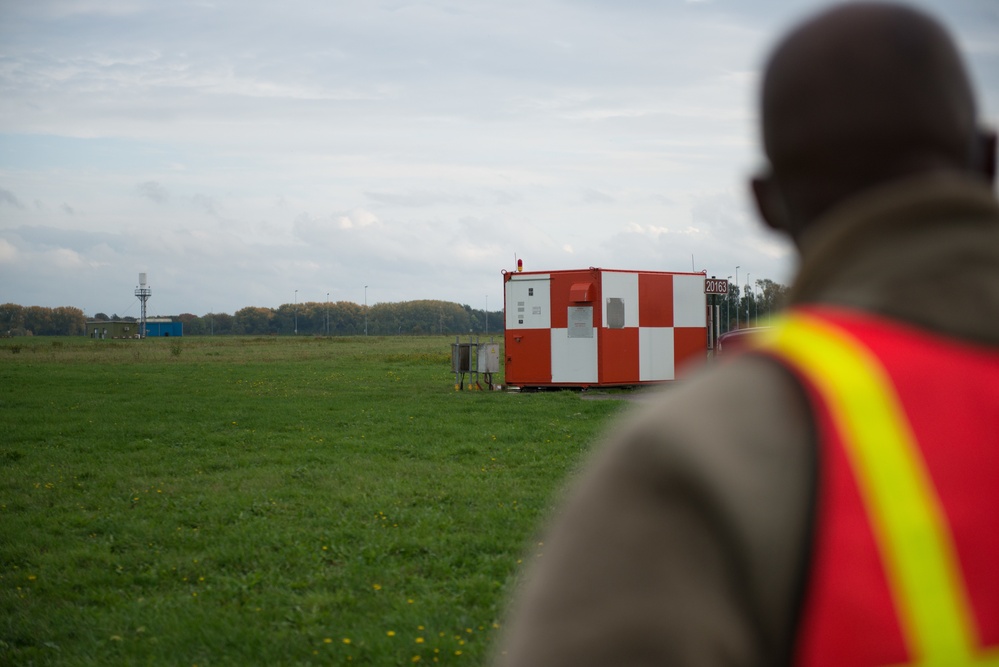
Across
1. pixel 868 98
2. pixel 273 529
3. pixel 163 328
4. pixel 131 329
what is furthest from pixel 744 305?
pixel 163 328

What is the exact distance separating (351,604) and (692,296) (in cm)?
1613

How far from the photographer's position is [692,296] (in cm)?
2105

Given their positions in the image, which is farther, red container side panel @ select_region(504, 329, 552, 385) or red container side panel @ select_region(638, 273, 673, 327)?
red container side panel @ select_region(638, 273, 673, 327)

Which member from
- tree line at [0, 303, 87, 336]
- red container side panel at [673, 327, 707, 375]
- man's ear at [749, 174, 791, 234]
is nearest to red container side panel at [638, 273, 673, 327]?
red container side panel at [673, 327, 707, 375]

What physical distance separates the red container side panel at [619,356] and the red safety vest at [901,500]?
18.9 m

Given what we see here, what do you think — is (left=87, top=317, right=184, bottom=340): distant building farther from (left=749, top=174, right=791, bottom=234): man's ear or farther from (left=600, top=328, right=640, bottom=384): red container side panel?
(left=749, top=174, right=791, bottom=234): man's ear

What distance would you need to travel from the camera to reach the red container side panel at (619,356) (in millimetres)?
19828

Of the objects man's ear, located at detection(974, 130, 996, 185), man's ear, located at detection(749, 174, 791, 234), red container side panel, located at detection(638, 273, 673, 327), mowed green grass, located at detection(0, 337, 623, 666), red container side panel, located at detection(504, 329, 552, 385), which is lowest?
mowed green grass, located at detection(0, 337, 623, 666)

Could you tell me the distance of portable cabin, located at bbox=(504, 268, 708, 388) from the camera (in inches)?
781

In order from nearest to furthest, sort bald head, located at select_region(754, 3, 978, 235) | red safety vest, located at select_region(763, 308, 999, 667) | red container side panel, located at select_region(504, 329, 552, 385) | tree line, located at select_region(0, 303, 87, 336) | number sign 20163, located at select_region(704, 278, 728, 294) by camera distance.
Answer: red safety vest, located at select_region(763, 308, 999, 667) < bald head, located at select_region(754, 3, 978, 235) < red container side panel, located at select_region(504, 329, 552, 385) < number sign 20163, located at select_region(704, 278, 728, 294) < tree line, located at select_region(0, 303, 87, 336)

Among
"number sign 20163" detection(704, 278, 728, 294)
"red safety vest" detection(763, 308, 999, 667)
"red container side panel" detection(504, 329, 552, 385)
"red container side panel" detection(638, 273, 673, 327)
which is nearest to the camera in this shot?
"red safety vest" detection(763, 308, 999, 667)

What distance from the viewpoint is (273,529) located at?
791 centimetres

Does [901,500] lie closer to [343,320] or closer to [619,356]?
[619,356]

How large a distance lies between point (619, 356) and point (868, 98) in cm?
1913
